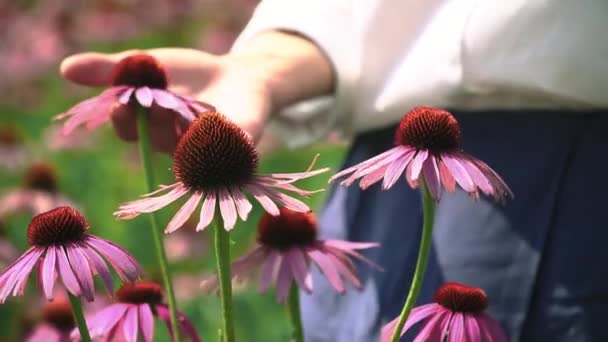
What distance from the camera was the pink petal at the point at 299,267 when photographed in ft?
2.08

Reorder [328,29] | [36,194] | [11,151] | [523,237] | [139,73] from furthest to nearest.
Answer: [11,151] < [36,194] < [328,29] < [523,237] < [139,73]

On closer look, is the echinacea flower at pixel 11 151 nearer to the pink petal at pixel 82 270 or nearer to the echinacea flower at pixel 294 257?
the echinacea flower at pixel 294 257

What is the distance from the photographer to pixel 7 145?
2309 millimetres

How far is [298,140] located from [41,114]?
1638 millimetres

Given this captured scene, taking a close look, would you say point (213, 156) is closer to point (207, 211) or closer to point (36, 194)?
point (207, 211)

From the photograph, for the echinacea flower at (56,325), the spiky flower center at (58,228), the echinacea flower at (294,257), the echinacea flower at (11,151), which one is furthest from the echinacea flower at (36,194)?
the spiky flower center at (58,228)

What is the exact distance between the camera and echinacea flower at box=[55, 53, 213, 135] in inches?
26.2

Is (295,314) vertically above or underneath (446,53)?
underneath

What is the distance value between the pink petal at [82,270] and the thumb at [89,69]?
0.27 metres

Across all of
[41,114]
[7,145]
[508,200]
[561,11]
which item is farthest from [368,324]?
[41,114]

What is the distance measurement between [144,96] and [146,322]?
0.44 ft

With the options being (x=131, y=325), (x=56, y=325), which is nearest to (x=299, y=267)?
(x=131, y=325)

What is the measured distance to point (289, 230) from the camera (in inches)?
27.8

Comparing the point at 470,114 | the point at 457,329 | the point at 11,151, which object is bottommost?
the point at 457,329
